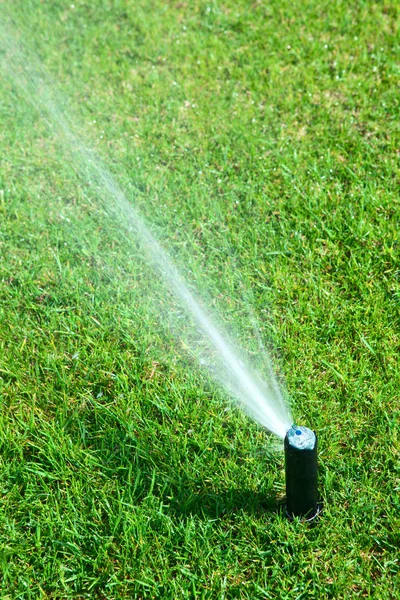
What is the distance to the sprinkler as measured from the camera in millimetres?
2363

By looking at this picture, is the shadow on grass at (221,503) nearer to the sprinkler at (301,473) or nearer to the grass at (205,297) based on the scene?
the grass at (205,297)

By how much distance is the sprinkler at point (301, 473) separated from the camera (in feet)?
7.75

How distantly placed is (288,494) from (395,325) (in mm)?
1156

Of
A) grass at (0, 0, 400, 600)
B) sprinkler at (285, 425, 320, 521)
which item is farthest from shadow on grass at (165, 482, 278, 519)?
sprinkler at (285, 425, 320, 521)

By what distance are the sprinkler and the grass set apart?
3.1 inches

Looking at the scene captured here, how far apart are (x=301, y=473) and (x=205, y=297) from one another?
1363mm

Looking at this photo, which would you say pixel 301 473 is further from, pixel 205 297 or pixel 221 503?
pixel 205 297

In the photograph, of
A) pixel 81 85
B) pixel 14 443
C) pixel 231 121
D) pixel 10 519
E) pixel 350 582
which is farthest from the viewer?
pixel 81 85

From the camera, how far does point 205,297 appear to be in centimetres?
362

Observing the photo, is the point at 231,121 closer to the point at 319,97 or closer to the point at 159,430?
the point at 319,97

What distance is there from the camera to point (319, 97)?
4.80 m

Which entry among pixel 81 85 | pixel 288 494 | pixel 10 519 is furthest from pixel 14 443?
pixel 81 85

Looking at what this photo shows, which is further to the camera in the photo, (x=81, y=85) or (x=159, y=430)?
(x=81, y=85)

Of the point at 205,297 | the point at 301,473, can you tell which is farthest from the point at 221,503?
the point at 205,297
